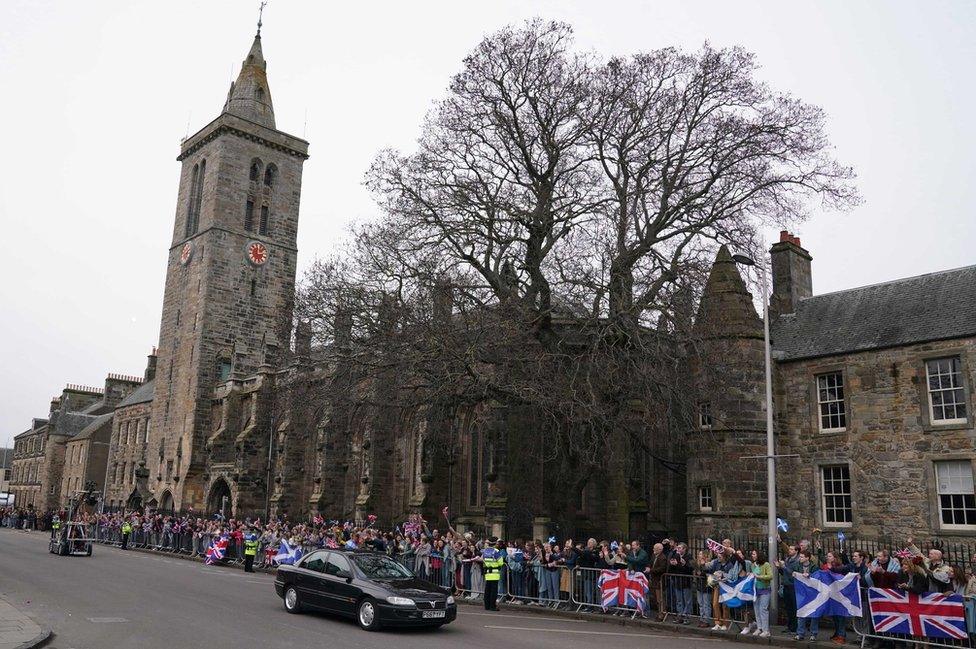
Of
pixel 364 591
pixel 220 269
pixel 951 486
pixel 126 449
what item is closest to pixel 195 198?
pixel 220 269

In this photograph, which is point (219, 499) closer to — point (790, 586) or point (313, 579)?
point (313, 579)

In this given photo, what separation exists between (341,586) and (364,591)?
2.17 ft

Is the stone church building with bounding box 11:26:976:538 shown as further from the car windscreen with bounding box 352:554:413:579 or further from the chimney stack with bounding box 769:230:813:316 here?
the car windscreen with bounding box 352:554:413:579

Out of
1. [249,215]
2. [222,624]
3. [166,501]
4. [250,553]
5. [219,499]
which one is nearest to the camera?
[222,624]

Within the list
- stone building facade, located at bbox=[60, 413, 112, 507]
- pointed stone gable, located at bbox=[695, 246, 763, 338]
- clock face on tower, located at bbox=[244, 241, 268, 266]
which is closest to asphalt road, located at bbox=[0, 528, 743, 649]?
pointed stone gable, located at bbox=[695, 246, 763, 338]

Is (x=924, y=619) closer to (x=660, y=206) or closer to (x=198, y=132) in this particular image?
(x=660, y=206)

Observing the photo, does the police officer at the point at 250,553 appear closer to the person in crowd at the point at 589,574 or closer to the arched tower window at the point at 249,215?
the person in crowd at the point at 589,574

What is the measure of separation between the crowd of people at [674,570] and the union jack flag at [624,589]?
213 millimetres

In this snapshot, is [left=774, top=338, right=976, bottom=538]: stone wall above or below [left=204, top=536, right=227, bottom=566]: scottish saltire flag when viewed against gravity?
above

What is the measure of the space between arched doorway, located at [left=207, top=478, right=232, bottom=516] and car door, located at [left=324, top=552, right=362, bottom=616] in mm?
31562

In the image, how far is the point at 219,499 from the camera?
4597 centimetres

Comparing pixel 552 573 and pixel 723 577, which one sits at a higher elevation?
pixel 723 577

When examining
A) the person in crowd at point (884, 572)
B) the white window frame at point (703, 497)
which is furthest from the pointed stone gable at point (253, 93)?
the person in crowd at point (884, 572)

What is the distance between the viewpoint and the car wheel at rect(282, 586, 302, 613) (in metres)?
15.1
